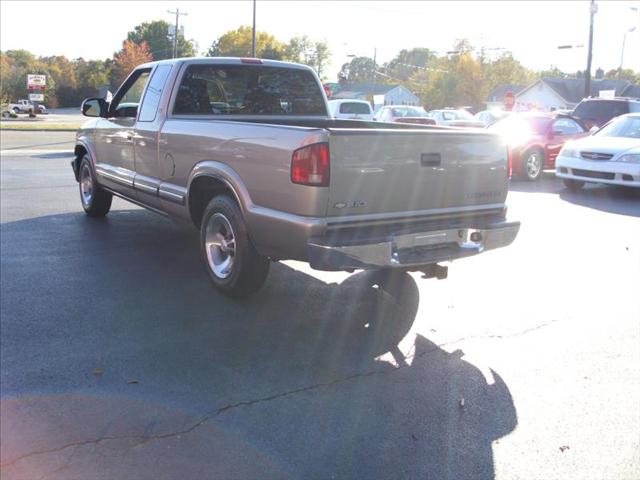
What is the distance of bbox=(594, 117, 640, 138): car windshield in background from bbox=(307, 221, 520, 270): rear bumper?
8424 millimetres

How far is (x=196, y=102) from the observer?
6301mm

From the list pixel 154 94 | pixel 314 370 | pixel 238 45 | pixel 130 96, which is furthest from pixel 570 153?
pixel 238 45

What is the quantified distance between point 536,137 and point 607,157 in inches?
118

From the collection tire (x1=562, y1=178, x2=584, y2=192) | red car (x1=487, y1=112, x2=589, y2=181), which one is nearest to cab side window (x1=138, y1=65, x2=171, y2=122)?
tire (x1=562, y1=178, x2=584, y2=192)

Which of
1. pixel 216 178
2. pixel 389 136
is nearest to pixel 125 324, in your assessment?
pixel 216 178

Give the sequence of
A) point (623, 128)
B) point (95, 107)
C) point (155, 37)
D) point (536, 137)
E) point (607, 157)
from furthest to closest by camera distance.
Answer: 1. point (155, 37)
2. point (536, 137)
3. point (623, 128)
4. point (607, 157)
5. point (95, 107)

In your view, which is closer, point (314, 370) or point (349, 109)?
point (314, 370)

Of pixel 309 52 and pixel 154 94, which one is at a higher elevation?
pixel 309 52

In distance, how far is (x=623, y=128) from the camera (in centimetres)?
1235

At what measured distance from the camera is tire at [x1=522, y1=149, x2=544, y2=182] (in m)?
14.1

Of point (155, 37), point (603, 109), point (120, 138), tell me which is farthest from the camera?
point (155, 37)

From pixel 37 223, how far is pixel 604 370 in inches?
276

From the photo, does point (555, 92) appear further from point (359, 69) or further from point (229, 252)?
point (229, 252)

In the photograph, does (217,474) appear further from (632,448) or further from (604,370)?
(604,370)
